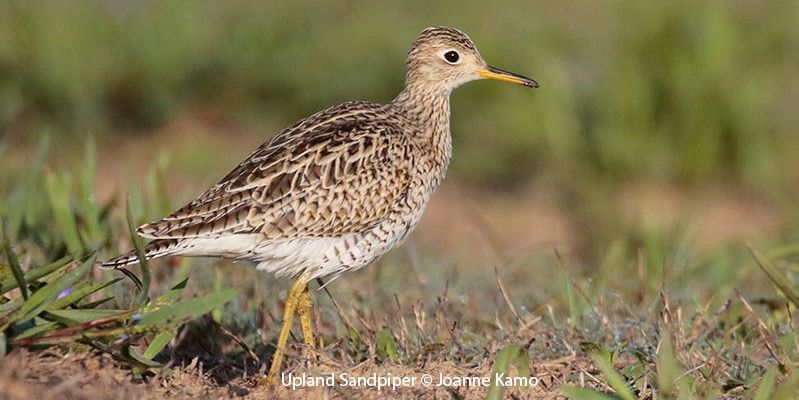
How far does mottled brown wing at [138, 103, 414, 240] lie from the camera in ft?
16.5

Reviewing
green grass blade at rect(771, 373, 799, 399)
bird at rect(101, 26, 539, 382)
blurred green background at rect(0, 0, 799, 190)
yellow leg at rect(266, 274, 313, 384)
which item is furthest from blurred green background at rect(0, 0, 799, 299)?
green grass blade at rect(771, 373, 799, 399)

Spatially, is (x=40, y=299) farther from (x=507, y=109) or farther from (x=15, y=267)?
(x=507, y=109)

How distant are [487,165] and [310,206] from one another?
4.30 metres

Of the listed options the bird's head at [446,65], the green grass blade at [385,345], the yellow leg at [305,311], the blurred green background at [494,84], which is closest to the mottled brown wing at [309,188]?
the yellow leg at [305,311]

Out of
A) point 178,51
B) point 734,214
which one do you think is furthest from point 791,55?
point 178,51

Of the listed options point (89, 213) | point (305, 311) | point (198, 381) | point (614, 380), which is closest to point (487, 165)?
point (89, 213)

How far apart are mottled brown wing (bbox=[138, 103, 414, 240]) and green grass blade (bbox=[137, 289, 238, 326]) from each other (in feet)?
2.91

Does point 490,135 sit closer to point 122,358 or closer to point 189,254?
point 189,254

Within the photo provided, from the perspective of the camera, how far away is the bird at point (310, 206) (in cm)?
500

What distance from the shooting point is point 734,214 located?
8945mm

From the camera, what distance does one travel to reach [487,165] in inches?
367

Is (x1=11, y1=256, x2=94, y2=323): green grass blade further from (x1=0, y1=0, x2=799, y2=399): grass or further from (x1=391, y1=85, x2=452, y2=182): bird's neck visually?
(x1=391, y1=85, x2=452, y2=182): bird's neck

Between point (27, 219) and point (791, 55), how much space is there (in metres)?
6.05

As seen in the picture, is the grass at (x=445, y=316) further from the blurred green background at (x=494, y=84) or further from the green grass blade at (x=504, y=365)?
the blurred green background at (x=494, y=84)
